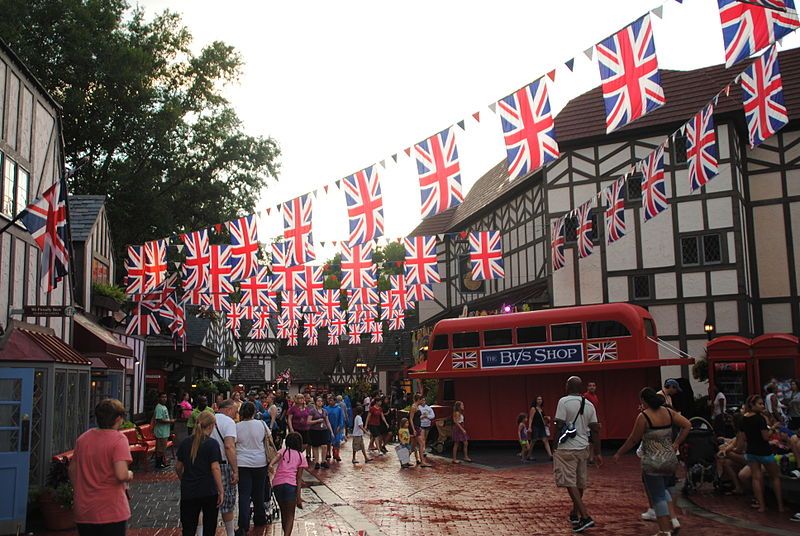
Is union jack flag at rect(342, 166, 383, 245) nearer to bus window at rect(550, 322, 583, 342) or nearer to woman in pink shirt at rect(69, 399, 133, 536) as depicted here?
bus window at rect(550, 322, 583, 342)

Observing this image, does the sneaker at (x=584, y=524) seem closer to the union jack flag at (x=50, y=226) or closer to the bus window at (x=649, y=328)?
the union jack flag at (x=50, y=226)

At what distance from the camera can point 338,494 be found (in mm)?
14164

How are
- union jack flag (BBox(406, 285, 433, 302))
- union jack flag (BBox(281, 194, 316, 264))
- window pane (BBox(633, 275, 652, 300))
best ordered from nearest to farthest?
union jack flag (BBox(281, 194, 316, 264)), window pane (BBox(633, 275, 652, 300)), union jack flag (BBox(406, 285, 433, 302))

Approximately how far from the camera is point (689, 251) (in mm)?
28297

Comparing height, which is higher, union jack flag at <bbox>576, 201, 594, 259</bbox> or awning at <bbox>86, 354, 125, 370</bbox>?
union jack flag at <bbox>576, 201, 594, 259</bbox>

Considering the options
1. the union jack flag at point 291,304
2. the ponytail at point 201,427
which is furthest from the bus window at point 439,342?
the ponytail at point 201,427

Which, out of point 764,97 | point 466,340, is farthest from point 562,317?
point 764,97

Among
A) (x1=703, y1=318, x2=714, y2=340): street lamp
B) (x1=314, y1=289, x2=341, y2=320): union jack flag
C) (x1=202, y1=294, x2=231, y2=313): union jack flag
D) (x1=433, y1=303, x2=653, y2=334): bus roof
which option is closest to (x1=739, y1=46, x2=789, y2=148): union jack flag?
(x1=433, y1=303, x2=653, y2=334): bus roof

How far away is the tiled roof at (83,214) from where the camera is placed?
20.6 meters

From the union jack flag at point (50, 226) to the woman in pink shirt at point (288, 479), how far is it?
564 cm

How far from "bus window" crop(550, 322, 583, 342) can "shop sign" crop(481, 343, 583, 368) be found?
193 mm

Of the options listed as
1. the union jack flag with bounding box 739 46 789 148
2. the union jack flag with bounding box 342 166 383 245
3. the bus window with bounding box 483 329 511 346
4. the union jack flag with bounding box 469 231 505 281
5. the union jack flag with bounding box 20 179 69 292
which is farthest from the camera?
the union jack flag with bounding box 469 231 505 281

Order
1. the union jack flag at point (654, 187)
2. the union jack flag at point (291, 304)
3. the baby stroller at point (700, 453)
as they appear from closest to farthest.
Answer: the baby stroller at point (700, 453) < the union jack flag at point (654, 187) < the union jack flag at point (291, 304)

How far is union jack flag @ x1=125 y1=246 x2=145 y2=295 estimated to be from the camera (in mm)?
23391
